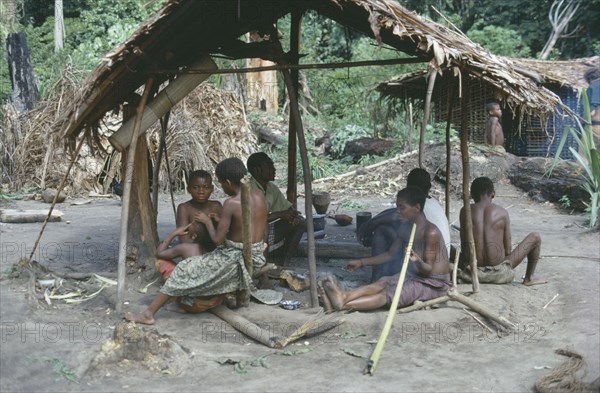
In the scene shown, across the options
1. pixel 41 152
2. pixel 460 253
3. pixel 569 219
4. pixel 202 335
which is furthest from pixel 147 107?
pixel 41 152

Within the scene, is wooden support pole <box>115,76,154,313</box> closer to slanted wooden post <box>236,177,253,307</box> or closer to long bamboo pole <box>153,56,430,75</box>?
long bamboo pole <box>153,56,430,75</box>

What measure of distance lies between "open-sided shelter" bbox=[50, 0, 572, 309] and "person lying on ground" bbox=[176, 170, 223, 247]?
0.48m

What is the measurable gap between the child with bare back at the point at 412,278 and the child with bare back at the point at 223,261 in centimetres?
67

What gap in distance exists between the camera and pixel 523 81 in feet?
16.9

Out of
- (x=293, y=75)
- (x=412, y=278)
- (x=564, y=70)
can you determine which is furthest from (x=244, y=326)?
(x=564, y=70)

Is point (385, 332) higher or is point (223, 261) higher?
point (223, 261)

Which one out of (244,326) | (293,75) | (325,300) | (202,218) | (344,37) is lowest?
(244,326)

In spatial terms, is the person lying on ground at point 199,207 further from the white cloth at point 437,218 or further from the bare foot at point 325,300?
the white cloth at point 437,218

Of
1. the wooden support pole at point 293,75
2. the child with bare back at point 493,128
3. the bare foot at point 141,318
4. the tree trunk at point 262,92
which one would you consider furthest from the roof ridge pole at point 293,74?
the tree trunk at point 262,92

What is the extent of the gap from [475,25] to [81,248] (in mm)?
16679

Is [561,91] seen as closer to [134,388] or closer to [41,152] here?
[41,152]

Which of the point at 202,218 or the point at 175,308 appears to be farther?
the point at 175,308

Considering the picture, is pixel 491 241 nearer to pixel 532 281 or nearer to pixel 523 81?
pixel 532 281

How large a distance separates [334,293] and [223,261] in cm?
89
